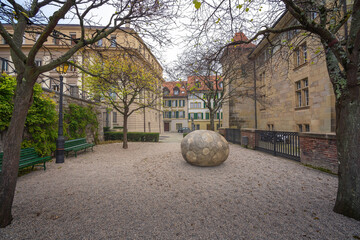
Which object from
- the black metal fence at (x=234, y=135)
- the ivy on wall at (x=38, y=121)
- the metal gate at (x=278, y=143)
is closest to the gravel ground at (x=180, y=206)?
the metal gate at (x=278, y=143)

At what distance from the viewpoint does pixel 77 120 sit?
1097cm

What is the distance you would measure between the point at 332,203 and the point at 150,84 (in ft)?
34.1

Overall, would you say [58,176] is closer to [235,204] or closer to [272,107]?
[235,204]

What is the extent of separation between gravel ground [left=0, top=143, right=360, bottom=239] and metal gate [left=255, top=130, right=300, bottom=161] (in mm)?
1764

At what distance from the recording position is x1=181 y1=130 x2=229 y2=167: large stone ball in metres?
6.01

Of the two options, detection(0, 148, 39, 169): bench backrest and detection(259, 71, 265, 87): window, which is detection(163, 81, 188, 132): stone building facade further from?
detection(0, 148, 39, 169): bench backrest

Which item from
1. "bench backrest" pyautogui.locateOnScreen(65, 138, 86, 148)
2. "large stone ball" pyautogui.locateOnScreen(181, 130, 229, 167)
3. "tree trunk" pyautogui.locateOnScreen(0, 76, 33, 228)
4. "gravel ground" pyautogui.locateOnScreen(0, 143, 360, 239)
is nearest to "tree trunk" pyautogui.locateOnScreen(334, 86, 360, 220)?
"gravel ground" pyautogui.locateOnScreen(0, 143, 360, 239)

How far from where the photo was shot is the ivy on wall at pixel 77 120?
10.1 metres

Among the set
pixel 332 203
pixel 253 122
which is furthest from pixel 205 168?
pixel 253 122

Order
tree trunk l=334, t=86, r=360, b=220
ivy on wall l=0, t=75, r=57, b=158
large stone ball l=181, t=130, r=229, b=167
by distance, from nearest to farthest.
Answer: tree trunk l=334, t=86, r=360, b=220, ivy on wall l=0, t=75, r=57, b=158, large stone ball l=181, t=130, r=229, b=167


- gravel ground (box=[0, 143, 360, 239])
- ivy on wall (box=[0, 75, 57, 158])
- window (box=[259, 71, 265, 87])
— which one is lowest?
gravel ground (box=[0, 143, 360, 239])

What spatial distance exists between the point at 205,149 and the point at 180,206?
2.86 meters

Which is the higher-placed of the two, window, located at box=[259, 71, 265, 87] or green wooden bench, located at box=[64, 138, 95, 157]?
window, located at box=[259, 71, 265, 87]

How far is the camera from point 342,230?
253cm
